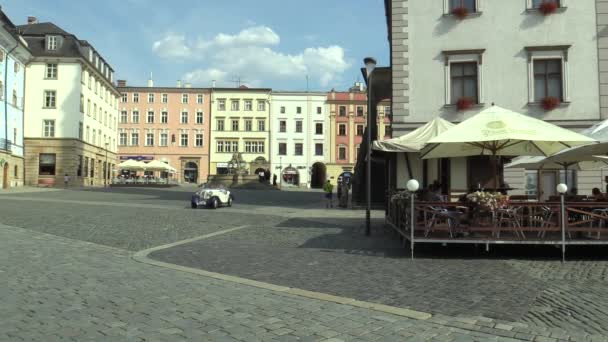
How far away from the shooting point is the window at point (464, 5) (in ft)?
66.8

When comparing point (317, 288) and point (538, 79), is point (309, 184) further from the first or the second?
point (317, 288)

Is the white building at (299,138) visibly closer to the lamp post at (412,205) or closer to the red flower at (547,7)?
the red flower at (547,7)

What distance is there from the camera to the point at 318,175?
77188mm

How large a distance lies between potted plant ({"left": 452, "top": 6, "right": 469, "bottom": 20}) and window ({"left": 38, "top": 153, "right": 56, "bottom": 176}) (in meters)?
43.8

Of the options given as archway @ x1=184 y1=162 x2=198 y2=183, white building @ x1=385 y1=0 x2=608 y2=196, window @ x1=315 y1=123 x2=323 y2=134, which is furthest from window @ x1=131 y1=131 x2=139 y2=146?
white building @ x1=385 y1=0 x2=608 y2=196

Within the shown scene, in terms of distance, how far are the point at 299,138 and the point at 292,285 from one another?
70367mm

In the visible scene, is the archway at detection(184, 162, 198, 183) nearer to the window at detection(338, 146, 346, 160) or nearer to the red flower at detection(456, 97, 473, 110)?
the window at detection(338, 146, 346, 160)

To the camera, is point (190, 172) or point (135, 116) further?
point (135, 116)

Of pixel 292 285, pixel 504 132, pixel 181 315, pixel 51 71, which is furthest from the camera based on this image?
pixel 51 71

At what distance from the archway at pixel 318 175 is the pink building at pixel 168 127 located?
1580 cm

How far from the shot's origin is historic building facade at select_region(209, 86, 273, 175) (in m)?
77.9

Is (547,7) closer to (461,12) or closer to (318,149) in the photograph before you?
(461,12)

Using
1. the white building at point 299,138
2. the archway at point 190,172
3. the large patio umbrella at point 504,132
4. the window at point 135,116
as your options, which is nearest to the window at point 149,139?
the window at point 135,116

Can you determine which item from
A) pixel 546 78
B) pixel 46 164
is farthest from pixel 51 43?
pixel 546 78
